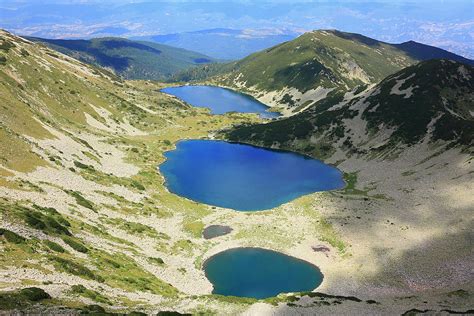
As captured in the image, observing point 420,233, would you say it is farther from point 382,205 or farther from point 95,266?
point 95,266

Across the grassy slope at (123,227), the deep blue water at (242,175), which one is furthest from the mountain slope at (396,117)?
the grassy slope at (123,227)

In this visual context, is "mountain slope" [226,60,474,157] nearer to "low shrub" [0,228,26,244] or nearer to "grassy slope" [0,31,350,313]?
"grassy slope" [0,31,350,313]

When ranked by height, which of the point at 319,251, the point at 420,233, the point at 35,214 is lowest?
the point at 319,251

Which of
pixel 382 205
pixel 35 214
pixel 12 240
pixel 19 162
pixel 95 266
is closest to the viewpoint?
pixel 12 240

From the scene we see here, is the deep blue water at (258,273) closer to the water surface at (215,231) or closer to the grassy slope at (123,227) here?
the grassy slope at (123,227)

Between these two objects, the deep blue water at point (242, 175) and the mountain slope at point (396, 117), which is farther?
the mountain slope at point (396, 117)

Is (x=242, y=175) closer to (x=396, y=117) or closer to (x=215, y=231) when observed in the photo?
(x=215, y=231)

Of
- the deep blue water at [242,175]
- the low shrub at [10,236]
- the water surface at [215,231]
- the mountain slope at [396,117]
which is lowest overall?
the water surface at [215,231]

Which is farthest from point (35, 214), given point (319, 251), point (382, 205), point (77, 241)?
point (382, 205)
